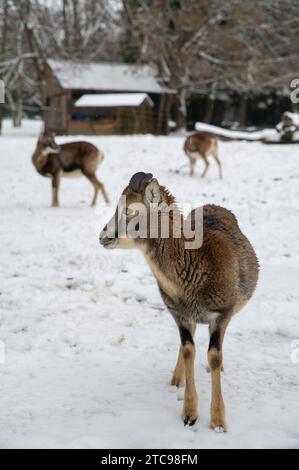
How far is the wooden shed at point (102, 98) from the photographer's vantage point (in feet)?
105

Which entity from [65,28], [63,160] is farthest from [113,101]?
[63,160]

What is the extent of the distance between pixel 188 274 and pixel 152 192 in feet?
2.31

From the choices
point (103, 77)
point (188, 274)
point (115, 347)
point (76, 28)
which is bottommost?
point (115, 347)

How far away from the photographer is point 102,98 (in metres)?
31.7

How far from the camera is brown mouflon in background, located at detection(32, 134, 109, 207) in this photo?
12.2 metres

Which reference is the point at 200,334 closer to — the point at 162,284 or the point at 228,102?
the point at 162,284

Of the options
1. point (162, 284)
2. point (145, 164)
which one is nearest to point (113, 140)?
point (145, 164)

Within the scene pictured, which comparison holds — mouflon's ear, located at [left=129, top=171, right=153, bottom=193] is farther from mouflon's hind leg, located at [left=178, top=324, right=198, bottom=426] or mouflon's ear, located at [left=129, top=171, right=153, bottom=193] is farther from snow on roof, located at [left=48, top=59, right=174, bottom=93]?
snow on roof, located at [left=48, top=59, right=174, bottom=93]

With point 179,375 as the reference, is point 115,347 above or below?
below

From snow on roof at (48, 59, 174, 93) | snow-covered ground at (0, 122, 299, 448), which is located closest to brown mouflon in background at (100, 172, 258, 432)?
snow-covered ground at (0, 122, 299, 448)

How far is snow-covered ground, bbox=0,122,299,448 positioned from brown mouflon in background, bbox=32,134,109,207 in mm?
1135

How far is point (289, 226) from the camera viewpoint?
10562 millimetres

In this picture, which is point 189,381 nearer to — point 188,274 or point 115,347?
point 188,274

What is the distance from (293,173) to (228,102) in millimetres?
25102
